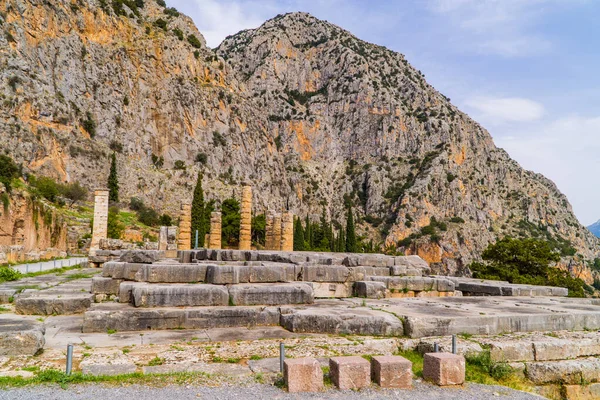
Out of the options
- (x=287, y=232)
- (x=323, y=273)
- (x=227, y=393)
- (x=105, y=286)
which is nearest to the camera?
(x=227, y=393)

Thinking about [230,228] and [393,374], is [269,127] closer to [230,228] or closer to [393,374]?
[230,228]

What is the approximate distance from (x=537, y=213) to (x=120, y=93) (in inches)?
4068

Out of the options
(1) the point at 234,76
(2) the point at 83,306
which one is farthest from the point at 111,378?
(1) the point at 234,76

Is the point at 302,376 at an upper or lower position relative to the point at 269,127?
lower

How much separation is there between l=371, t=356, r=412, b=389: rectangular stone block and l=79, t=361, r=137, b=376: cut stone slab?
345 centimetres

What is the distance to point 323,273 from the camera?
13.1 m

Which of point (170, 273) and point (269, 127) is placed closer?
point (170, 273)

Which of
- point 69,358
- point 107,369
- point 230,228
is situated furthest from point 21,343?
point 230,228

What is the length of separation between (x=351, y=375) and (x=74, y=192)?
178 feet

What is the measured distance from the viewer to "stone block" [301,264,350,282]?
42.4 feet

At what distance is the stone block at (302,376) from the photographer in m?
5.64

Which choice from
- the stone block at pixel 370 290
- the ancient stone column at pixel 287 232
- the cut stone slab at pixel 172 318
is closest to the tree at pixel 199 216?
the ancient stone column at pixel 287 232

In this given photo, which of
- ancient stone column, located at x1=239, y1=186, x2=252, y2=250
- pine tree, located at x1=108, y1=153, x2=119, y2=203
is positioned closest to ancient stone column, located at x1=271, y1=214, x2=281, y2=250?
ancient stone column, located at x1=239, y1=186, x2=252, y2=250

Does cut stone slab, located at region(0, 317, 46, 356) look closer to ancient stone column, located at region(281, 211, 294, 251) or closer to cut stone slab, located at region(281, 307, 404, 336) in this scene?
cut stone slab, located at region(281, 307, 404, 336)
